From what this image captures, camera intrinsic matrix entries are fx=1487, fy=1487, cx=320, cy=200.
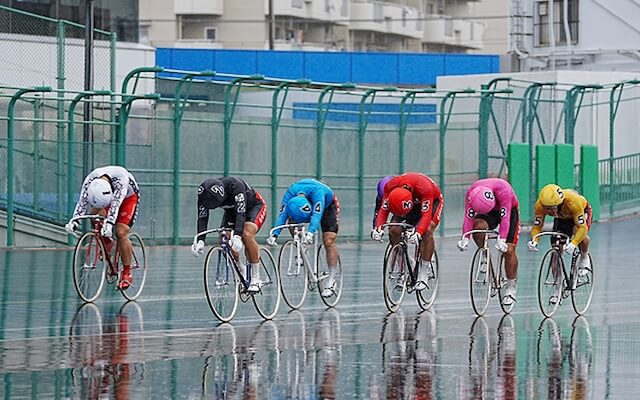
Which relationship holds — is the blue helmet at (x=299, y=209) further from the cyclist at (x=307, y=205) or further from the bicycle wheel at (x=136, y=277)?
the bicycle wheel at (x=136, y=277)

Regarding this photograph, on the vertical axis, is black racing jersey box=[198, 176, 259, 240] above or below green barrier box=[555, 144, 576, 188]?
below

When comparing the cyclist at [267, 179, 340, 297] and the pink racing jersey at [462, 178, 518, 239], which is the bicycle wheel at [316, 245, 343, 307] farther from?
the pink racing jersey at [462, 178, 518, 239]

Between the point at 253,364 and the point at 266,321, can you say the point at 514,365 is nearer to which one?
the point at 253,364

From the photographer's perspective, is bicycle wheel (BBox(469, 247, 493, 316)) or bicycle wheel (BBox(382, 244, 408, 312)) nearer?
bicycle wheel (BBox(469, 247, 493, 316))

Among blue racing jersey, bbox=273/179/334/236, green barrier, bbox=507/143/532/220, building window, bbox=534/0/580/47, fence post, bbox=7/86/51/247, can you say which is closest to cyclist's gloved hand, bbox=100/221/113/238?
blue racing jersey, bbox=273/179/334/236

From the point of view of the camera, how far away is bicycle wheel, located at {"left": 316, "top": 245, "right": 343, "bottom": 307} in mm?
16875

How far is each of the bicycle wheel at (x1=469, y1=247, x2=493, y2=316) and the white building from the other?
34601 millimetres

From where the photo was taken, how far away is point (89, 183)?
639 inches

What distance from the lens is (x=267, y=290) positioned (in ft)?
54.5

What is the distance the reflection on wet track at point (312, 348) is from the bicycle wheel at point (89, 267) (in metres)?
0.18

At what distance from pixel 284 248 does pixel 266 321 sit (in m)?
1.18

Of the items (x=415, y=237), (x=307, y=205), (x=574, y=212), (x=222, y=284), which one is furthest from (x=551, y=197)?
(x=222, y=284)

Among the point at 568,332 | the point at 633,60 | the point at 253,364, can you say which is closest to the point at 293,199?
the point at 568,332

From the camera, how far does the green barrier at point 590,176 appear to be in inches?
1417
